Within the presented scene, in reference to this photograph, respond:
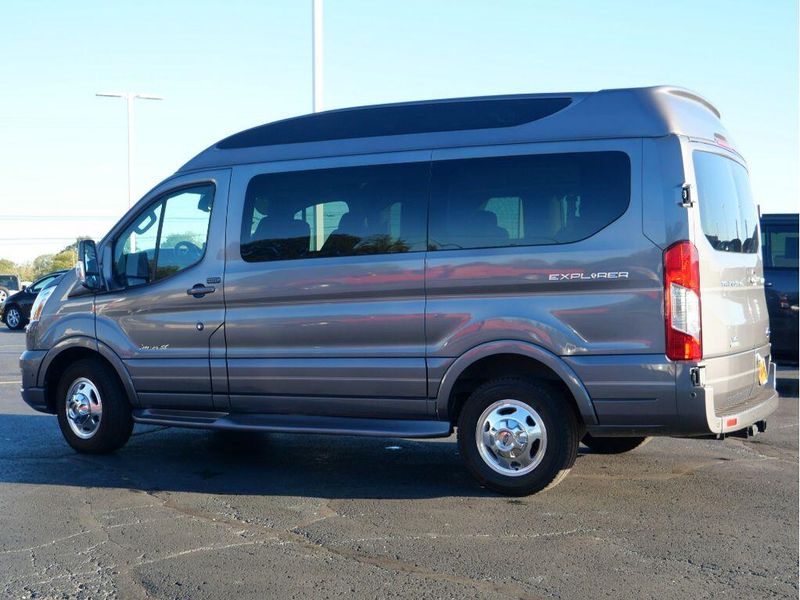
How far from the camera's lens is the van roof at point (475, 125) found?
6242 millimetres

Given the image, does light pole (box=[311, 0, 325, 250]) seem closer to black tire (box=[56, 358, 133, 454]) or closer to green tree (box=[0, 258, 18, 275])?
black tire (box=[56, 358, 133, 454])

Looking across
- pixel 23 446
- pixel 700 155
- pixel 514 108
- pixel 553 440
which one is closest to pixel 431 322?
pixel 553 440

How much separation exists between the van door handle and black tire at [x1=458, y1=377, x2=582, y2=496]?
6.95 feet

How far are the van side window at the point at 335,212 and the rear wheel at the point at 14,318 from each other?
73.6 feet

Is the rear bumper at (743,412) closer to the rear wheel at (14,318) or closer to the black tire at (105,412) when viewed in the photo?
the black tire at (105,412)

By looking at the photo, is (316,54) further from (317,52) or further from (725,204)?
(725,204)

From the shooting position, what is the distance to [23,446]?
8.48 metres

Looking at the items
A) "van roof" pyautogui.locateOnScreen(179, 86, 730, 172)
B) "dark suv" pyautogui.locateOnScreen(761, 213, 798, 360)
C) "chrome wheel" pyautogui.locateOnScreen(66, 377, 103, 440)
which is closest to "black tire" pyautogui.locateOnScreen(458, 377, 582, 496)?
"van roof" pyautogui.locateOnScreen(179, 86, 730, 172)

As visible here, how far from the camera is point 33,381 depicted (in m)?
8.30

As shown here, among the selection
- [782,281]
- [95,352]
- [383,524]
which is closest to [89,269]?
[95,352]

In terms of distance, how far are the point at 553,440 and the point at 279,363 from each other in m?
2.04

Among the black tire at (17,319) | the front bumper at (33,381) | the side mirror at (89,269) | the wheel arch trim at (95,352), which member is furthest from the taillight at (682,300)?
the black tire at (17,319)

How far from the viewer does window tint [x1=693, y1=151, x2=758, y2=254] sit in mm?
6230

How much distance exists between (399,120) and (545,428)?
2.32 metres
